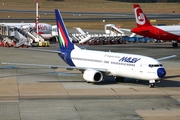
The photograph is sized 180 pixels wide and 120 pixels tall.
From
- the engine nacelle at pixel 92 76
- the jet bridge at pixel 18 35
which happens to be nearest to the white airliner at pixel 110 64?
the engine nacelle at pixel 92 76

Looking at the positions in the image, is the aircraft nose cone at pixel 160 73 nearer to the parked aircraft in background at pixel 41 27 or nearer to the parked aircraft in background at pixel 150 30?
the parked aircraft in background at pixel 150 30

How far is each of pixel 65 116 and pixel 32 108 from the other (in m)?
4.07

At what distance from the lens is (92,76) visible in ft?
168

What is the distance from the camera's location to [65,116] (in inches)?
1502

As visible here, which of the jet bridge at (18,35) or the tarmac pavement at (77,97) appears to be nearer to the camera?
the tarmac pavement at (77,97)

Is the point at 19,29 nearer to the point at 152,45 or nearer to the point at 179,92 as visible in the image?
the point at 152,45

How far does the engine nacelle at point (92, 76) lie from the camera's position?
5144 centimetres

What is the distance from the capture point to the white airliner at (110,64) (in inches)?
1925

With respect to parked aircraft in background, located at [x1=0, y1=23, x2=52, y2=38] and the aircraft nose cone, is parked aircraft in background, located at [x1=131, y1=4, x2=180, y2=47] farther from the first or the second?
the aircraft nose cone

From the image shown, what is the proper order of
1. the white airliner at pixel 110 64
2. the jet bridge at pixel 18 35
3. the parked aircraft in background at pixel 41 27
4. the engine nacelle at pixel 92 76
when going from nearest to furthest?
the white airliner at pixel 110 64
the engine nacelle at pixel 92 76
the jet bridge at pixel 18 35
the parked aircraft in background at pixel 41 27

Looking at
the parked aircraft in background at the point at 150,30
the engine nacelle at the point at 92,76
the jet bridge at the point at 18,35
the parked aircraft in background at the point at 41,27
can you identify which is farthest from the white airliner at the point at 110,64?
the parked aircraft in background at the point at 41,27

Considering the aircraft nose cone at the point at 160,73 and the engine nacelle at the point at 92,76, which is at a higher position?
the aircraft nose cone at the point at 160,73

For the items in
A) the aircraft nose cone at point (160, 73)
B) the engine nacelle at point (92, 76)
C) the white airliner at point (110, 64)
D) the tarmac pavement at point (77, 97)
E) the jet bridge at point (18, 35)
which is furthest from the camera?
the jet bridge at point (18, 35)

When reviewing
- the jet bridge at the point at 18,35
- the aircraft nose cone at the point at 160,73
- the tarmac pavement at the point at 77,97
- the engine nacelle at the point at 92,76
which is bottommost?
the tarmac pavement at the point at 77,97
